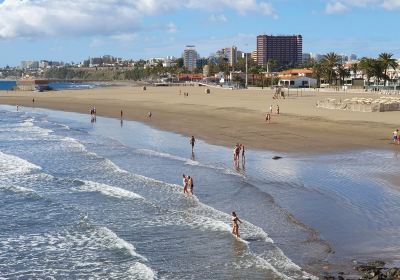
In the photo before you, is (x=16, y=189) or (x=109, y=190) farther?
(x=16, y=189)

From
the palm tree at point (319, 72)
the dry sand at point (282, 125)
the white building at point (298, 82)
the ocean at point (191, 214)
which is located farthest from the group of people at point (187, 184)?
the palm tree at point (319, 72)

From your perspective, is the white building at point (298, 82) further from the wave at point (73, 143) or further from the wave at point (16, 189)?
the wave at point (16, 189)

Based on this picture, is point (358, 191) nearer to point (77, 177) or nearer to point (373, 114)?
point (77, 177)

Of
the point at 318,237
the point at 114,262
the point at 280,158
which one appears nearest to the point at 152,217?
the point at 114,262

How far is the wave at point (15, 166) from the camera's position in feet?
92.5

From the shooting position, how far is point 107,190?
77.2 feet

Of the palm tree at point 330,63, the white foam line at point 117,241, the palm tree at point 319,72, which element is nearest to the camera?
the white foam line at point 117,241

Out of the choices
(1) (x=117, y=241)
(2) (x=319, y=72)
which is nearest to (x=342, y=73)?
(2) (x=319, y=72)

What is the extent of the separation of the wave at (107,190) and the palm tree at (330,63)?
303ft

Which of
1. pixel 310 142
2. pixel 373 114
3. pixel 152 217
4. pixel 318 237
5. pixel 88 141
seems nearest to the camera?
pixel 318 237

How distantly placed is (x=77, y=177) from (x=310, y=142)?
1494 cm

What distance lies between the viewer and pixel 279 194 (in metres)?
21.7

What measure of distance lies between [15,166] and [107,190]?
841 cm

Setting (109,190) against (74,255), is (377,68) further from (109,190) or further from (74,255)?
(74,255)
